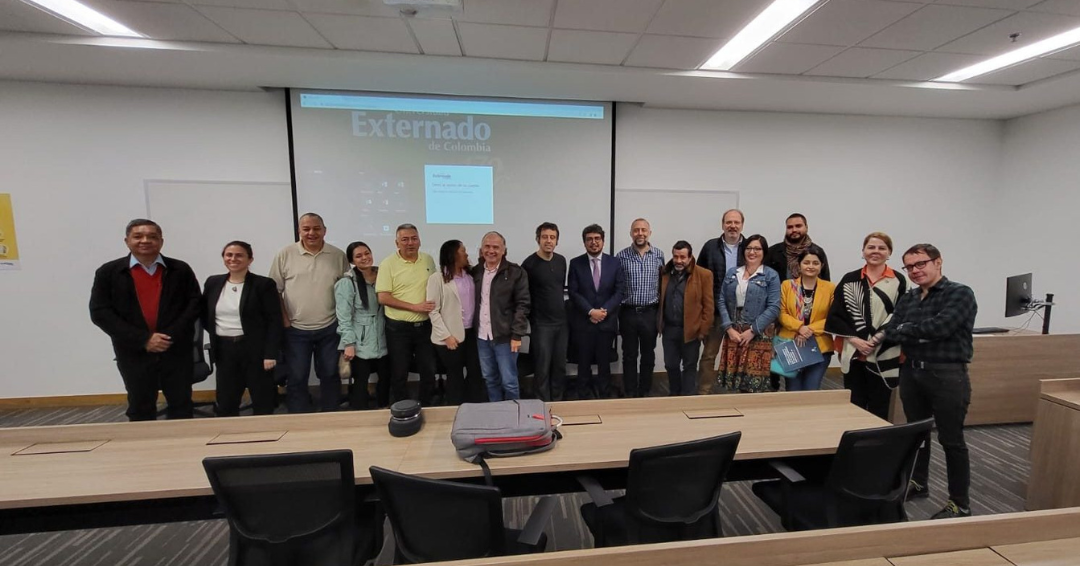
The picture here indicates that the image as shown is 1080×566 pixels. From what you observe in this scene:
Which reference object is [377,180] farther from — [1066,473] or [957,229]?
[957,229]

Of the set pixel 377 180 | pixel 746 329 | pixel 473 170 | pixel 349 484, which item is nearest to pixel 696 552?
pixel 349 484

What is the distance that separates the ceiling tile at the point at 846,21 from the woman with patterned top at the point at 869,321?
1263 mm

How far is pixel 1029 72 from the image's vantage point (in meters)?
3.16

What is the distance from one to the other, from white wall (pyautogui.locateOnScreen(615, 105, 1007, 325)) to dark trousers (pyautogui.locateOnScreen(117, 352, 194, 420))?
367cm

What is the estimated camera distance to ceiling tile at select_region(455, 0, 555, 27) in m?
2.22

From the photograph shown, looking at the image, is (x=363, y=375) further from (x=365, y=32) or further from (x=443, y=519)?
(x=365, y=32)

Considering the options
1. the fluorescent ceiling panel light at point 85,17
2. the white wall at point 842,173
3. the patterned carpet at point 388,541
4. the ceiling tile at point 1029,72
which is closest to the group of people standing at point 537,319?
the patterned carpet at point 388,541

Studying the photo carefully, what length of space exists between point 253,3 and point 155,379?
2301 mm

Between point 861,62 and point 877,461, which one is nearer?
point 877,461

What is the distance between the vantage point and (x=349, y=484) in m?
1.25

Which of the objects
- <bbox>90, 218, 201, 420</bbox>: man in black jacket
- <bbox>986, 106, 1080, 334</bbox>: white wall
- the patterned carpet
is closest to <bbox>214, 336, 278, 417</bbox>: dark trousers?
<bbox>90, 218, 201, 420</bbox>: man in black jacket

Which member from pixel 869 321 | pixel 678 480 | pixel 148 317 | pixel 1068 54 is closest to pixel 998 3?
pixel 1068 54

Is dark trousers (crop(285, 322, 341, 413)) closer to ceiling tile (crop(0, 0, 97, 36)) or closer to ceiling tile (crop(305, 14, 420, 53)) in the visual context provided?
ceiling tile (crop(305, 14, 420, 53))

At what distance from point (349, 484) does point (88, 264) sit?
4221 millimetres
